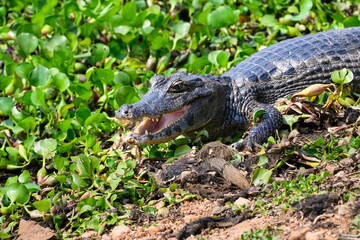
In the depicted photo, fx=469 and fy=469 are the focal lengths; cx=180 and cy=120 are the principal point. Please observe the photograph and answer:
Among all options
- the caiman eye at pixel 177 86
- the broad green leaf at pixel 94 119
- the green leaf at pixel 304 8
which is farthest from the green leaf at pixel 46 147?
the green leaf at pixel 304 8

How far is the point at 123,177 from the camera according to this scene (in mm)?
4285

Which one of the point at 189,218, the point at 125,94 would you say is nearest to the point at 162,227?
the point at 189,218

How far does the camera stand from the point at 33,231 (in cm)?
387

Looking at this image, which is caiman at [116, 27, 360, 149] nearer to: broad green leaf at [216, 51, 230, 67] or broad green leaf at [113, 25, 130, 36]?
broad green leaf at [216, 51, 230, 67]

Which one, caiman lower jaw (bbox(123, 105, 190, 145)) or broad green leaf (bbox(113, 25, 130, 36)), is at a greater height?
broad green leaf (bbox(113, 25, 130, 36))

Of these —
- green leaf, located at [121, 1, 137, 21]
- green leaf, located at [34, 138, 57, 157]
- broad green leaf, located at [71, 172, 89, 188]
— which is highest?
green leaf, located at [121, 1, 137, 21]

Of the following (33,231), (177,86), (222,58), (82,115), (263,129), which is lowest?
(33,231)

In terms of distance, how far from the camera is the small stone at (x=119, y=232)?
3557 mm

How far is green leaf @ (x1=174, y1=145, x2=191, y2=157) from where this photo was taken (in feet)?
14.6

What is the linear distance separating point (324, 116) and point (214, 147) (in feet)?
3.79

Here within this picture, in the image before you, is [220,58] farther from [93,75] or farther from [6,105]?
[6,105]

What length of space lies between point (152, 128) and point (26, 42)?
277 cm

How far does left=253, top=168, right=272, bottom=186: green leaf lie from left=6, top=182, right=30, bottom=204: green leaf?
199 centimetres

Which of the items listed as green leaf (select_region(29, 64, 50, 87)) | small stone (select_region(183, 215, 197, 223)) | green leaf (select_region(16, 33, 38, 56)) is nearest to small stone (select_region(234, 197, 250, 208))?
small stone (select_region(183, 215, 197, 223))
